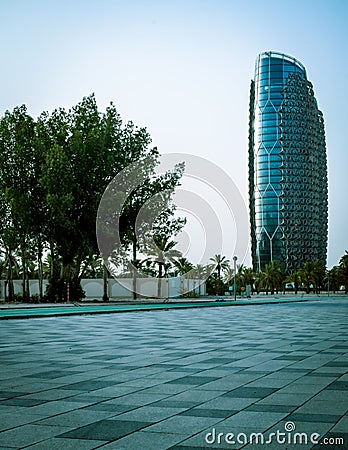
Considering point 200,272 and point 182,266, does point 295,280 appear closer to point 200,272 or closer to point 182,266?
point 200,272

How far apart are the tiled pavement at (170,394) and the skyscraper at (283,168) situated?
157m

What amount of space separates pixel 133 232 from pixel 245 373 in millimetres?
40489

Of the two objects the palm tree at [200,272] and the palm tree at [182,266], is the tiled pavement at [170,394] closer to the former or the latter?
the palm tree at [182,266]

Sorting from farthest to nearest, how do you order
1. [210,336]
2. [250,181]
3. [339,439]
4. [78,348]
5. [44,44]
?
1. [250,181]
2. [44,44]
3. [210,336]
4. [78,348]
5. [339,439]

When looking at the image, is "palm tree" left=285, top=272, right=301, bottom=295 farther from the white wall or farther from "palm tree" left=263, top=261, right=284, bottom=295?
the white wall

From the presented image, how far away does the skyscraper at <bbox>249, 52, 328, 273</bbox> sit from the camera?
6594 inches

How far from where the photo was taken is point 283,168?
6594 inches

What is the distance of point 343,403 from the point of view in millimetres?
6195

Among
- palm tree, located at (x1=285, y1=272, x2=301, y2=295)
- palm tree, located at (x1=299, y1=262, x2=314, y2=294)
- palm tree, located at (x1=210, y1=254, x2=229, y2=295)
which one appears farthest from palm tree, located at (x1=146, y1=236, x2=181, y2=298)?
palm tree, located at (x1=285, y1=272, x2=301, y2=295)

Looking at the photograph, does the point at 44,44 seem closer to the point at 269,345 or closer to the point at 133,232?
the point at 269,345

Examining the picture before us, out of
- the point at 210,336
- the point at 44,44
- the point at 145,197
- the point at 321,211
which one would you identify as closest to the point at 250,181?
the point at 321,211

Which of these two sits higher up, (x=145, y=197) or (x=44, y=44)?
(x=44, y=44)

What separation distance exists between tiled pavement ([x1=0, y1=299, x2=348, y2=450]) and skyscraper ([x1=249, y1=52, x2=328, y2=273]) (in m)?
157

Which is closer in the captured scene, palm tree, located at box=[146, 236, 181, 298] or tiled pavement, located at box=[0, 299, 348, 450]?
tiled pavement, located at box=[0, 299, 348, 450]
